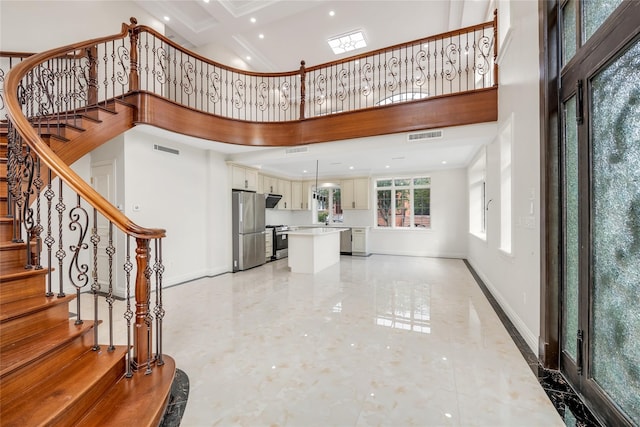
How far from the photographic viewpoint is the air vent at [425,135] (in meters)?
4.27

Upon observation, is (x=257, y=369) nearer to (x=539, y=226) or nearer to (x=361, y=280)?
(x=539, y=226)

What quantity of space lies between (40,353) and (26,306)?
415 mm

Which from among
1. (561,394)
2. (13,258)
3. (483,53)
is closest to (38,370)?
(13,258)

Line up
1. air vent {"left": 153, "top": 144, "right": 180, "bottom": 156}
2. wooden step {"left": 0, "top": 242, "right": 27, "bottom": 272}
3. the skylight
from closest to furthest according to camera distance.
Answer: wooden step {"left": 0, "top": 242, "right": 27, "bottom": 272}
air vent {"left": 153, "top": 144, "right": 180, "bottom": 156}
the skylight

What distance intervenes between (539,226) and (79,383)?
350 cm

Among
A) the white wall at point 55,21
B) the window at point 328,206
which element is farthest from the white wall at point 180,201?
the window at point 328,206

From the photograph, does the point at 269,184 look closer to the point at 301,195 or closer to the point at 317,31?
the point at 301,195

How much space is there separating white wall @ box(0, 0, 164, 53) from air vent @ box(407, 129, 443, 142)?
559 cm

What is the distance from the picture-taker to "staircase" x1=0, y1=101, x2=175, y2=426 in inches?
54.8

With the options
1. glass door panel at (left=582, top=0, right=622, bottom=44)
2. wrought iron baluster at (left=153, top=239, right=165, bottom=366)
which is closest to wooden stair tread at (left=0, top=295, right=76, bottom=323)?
wrought iron baluster at (left=153, top=239, right=165, bottom=366)

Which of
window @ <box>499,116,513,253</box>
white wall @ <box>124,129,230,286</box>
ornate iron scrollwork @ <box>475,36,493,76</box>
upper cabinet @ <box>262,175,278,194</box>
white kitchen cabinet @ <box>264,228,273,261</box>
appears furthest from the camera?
upper cabinet @ <box>262,175,278,194</box>

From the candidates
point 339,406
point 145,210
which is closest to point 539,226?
point 339,406

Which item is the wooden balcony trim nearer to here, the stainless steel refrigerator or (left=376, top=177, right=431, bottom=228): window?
the stainless steel refrigerator

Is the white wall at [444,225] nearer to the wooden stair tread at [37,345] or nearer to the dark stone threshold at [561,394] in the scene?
the dark stone threshold at [561,394]
